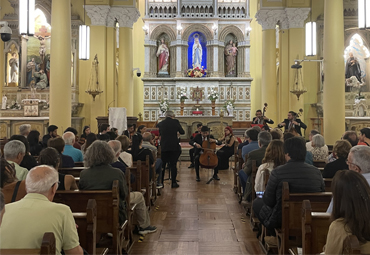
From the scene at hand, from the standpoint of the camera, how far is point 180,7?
71.0ft

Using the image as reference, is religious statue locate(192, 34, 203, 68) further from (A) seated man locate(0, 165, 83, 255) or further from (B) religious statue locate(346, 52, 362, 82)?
(A) seated man locate(0, 165, 83, 255)

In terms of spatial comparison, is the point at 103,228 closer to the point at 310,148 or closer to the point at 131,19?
the point at 310,148

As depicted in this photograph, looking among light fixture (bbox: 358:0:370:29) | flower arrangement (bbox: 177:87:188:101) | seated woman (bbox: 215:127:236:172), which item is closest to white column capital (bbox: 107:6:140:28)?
flower arrangement (bbox: 177:87:188:101)

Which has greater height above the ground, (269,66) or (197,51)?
(197,51)

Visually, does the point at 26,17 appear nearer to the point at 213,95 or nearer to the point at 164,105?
the point at 164,105

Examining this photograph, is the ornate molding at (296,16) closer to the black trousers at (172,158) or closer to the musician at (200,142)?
the musician at (200,142)

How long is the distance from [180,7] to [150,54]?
3.03 m

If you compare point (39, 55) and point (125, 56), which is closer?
point (125, 56)

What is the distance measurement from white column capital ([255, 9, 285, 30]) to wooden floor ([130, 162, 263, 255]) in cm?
857

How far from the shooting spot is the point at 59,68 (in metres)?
9.43

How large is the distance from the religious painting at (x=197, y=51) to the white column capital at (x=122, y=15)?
708 centimetres

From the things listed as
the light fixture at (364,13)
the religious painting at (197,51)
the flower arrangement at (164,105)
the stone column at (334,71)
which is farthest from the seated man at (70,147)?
the religious painting at (197,51)

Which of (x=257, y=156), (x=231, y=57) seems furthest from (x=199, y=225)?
(x=231, y=57)

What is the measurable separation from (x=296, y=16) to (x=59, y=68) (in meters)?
9.07
